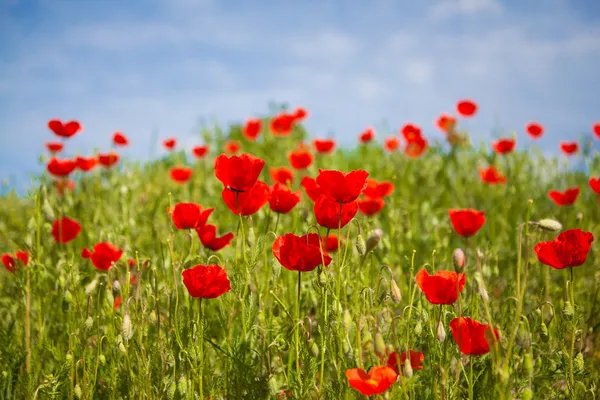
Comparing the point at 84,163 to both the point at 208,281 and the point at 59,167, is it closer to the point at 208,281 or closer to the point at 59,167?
the point at 59,167

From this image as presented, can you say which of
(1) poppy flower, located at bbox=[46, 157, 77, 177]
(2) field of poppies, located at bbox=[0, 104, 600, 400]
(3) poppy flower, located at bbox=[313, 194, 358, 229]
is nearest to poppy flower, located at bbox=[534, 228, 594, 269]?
(2) field of poppies, located at bbox=[0, 104, 600, 400]

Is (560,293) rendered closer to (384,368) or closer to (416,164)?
(384,368)

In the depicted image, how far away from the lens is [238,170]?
2.01 metres

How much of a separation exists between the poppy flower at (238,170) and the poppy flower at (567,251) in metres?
1.08

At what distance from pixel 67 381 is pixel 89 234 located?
5.80 feet

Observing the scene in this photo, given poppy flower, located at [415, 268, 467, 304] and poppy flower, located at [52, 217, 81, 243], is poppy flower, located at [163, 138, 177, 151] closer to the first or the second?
poppy flower, located at [52, 217, 81, 243]

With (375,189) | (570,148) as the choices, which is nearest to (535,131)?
(570,148)

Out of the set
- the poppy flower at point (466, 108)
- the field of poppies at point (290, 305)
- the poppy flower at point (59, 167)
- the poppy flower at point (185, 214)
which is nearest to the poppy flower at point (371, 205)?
the field of poppies at point (290, 305)

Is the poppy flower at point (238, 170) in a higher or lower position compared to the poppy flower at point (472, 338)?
higher

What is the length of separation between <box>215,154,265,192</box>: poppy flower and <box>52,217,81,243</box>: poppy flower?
1.56 meters

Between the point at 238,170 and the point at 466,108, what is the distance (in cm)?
440

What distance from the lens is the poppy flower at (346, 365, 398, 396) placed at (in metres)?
1.43

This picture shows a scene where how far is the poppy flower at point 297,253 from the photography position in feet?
5.84

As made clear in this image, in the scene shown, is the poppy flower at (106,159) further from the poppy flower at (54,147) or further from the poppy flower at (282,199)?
the poppy flower at (282,199)
